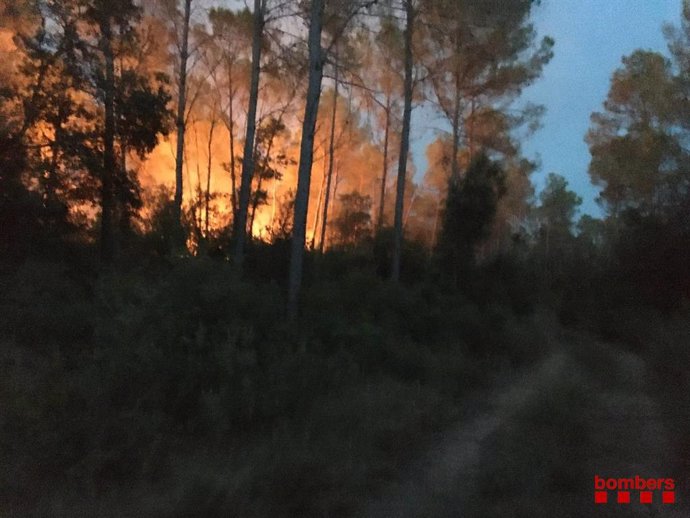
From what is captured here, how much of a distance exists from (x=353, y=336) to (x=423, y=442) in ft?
13.9

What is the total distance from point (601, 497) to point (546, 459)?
26.8 inches

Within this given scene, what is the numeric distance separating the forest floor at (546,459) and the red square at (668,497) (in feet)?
0.15

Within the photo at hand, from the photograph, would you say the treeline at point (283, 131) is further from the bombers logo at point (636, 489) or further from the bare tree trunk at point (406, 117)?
the bombers logo at point (636, 489)

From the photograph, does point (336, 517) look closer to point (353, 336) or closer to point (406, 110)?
point (353, 336)

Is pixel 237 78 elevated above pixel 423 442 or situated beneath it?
elevated above

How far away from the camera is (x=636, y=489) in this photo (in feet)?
20.0

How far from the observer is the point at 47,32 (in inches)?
569

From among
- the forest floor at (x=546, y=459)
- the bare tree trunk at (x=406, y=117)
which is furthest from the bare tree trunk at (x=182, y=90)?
the forest floor at (x=546, y=459)

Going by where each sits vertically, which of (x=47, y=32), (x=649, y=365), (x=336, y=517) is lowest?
(x=336, y=517)

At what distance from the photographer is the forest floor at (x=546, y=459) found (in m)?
5.92

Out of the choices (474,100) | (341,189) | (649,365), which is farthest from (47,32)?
(341,189)

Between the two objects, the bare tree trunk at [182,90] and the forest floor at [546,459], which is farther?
the bare tree trunk at [182,90]

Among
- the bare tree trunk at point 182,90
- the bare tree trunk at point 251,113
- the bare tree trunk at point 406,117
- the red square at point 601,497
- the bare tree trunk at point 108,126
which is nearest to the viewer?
the red square at point 601,497

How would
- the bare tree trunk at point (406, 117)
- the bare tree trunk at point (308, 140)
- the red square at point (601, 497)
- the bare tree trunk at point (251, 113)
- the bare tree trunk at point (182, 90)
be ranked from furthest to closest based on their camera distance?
the bare tree trunk at point (182, 90), the bare tree trunk at point (406, 117), the bare tree trunk at point (251, 113), the bare tree trunk at point (308, 140), the red square at point (601, 497)
